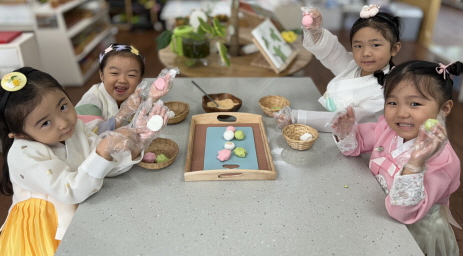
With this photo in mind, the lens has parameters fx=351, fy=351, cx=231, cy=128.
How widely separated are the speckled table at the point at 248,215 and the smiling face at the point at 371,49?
0.41 metres

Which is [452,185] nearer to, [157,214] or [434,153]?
[434,153]

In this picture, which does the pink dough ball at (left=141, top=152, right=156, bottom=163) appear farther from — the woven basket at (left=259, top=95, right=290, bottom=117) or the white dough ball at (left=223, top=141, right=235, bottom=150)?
the woven basket at (left=259, top=95, right=290, bottom=117)

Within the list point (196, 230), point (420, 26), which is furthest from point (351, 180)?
point (420, 26)

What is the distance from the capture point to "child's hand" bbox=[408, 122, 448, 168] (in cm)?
78

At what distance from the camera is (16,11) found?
2.97 meters

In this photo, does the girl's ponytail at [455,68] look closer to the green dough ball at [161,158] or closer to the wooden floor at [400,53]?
the green dough ball at [161,158]

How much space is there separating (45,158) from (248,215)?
22.4 inches

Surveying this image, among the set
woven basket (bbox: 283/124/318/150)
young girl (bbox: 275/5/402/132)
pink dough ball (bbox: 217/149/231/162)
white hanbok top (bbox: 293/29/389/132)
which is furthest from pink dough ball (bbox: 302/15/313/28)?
pink dough ball (bbox: 217/149/231/162)

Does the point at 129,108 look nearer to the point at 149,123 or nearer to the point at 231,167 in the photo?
the point at 149,123

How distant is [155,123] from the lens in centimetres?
97

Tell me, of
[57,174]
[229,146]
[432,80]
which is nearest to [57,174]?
[57,174]

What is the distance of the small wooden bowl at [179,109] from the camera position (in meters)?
1.33

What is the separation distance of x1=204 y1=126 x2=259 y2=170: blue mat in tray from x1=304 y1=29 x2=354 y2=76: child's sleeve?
19.8 inches

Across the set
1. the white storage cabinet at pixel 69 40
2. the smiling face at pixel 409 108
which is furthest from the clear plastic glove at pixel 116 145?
the white storage cabinet at pixel 69 40
